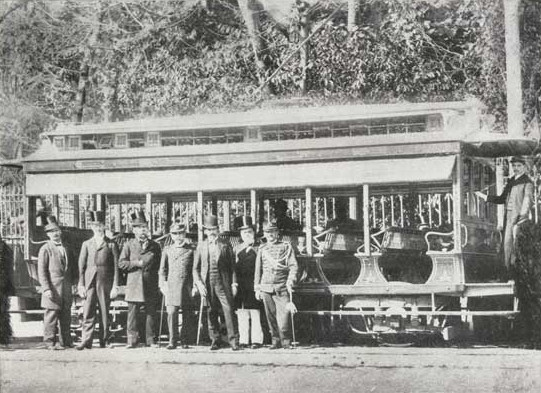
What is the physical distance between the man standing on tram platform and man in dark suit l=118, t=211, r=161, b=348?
442 centimetres

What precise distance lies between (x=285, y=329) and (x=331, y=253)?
1.42 meters

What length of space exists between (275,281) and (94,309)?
2.37 metres

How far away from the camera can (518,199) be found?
483 inches

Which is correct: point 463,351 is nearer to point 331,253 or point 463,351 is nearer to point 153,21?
point 331,253

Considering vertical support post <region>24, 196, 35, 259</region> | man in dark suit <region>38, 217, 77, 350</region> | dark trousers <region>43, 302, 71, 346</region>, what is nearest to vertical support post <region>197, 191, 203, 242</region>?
man in dark suit <region>38, 217, 77, 350</region>

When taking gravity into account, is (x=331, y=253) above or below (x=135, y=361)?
above

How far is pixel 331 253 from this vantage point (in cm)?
1320

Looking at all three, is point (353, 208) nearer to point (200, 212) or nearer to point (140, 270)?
point (200, 212)

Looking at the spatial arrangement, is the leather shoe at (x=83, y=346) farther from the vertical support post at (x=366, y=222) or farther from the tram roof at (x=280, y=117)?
the vertical support post at (x=366, y=222)

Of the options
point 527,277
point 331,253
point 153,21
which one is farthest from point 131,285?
point 153,21

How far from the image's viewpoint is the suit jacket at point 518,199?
39.8ft

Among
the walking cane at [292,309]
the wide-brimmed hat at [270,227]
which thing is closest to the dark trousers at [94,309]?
the wide-brimmed hat at [270,227]

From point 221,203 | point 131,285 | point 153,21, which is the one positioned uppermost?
point 153,21

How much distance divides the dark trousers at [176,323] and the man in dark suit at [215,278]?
42 centimetres
